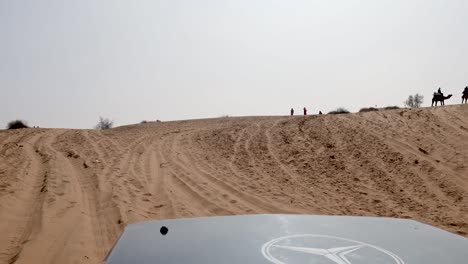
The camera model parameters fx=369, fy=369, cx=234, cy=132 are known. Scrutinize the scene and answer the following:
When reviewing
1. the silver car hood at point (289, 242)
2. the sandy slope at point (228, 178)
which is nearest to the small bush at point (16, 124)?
the sandy slope at point (228, 178)

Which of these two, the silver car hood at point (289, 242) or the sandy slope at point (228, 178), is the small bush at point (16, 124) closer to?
the sandy slope at point (228, 178)

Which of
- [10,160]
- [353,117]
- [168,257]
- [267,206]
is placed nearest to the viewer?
[168,257]

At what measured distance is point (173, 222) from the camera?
9.21ft

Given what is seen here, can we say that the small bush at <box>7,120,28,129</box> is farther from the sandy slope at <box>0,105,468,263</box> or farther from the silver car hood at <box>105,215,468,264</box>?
the silver car hood at <box>105,215,468,264</box>

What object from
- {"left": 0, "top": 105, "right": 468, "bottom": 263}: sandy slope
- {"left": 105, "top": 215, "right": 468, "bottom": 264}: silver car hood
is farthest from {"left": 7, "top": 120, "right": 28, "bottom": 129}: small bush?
{"left": 105, "top": 215, "right": 468, "bottom": 264}: silver car hood

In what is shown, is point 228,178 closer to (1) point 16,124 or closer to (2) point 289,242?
(2) point 289,242

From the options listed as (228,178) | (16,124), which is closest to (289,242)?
(228,178)

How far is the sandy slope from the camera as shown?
16.0 feet

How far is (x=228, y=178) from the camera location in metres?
7.90

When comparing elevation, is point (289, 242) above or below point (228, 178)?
above

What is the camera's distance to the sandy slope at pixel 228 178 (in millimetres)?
4891

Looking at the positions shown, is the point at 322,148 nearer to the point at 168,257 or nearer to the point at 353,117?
the point at 353,117

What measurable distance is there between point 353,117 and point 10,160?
1061 centimetres

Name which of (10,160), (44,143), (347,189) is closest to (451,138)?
(347,189)
